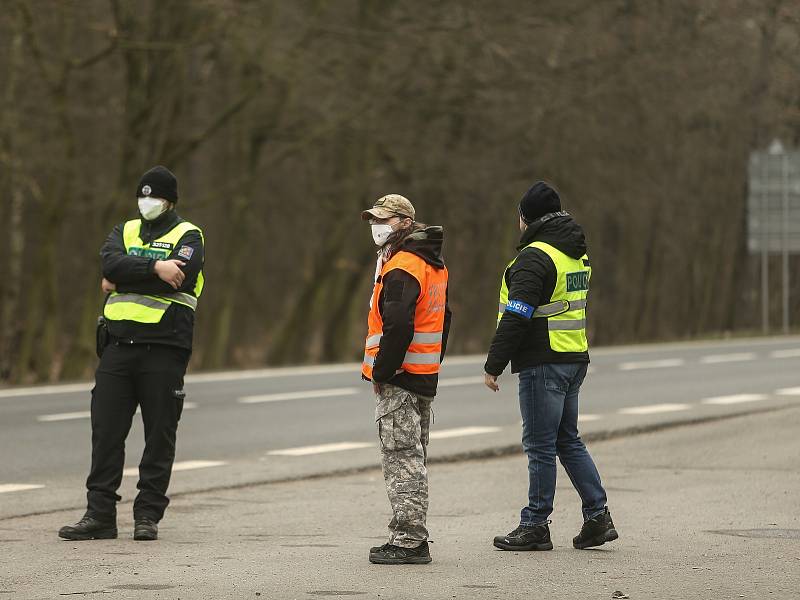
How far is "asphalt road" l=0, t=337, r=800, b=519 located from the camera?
41.7ft

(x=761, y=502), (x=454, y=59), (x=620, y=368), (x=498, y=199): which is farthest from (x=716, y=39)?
(x=761, y=502)

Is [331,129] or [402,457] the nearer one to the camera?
[402,457]

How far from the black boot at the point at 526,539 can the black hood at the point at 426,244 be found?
4.56 ft

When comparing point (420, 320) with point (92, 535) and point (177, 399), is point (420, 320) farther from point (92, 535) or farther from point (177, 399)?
point (92, 535)

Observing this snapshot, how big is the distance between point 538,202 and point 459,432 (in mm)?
7199

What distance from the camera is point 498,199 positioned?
35.8 metres

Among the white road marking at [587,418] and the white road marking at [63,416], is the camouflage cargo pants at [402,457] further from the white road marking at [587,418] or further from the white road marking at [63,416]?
the white road marking at [63,416]

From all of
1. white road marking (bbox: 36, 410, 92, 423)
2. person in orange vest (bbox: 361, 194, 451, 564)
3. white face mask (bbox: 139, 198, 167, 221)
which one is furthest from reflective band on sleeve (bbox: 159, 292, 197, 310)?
white road marking (bbox: 36, 410, 92, 423)

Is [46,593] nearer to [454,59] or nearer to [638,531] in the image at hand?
[638,531]

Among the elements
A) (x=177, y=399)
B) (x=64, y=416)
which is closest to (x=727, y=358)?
(x=64, y=416)

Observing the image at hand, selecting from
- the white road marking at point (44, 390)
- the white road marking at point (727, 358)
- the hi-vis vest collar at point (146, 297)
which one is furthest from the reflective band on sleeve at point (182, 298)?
the white road marking at point (727, 358)

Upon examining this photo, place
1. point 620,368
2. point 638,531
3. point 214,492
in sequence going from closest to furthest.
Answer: point 638,531 → point 214,492 → point 620,368

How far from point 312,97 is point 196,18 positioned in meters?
2.92

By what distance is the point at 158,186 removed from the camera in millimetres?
9312
